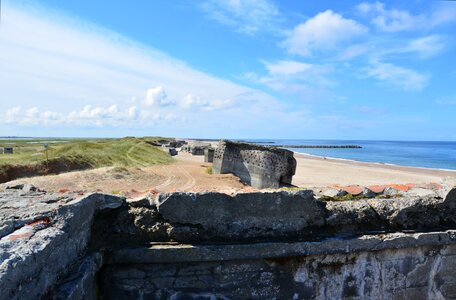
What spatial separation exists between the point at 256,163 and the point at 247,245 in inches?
532

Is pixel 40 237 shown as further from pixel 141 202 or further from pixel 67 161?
pixel 67 161

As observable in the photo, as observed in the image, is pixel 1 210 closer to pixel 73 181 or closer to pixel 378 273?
pixel 378 273

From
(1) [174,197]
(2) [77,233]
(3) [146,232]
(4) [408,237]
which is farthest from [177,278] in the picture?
(4) [408,237]

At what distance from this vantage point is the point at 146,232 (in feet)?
10.4

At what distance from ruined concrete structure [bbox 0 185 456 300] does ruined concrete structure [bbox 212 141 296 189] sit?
11.6m

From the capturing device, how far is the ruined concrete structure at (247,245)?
2969 millimetres

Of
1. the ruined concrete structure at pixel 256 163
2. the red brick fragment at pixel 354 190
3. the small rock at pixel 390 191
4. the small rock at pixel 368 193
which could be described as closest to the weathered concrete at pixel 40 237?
the red brick fragment at pixel 354 190

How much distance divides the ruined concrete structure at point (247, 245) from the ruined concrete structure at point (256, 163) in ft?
37.9

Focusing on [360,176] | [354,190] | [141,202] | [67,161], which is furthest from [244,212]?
[360,176]

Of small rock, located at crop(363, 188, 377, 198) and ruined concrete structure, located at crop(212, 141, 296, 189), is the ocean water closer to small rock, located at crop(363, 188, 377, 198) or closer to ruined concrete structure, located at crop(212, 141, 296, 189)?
ruined concrete structure, located at crop(212, 141, 296, 189)

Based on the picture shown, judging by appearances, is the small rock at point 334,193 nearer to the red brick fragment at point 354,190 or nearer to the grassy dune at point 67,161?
the red brick fragment at point 354,190

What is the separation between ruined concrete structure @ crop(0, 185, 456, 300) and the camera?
297cm

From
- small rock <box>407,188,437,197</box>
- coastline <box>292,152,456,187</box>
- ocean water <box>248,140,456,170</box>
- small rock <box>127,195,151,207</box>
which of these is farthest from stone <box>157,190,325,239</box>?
ocean water <box>248,140,456,170</box>

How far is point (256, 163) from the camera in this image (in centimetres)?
1658
